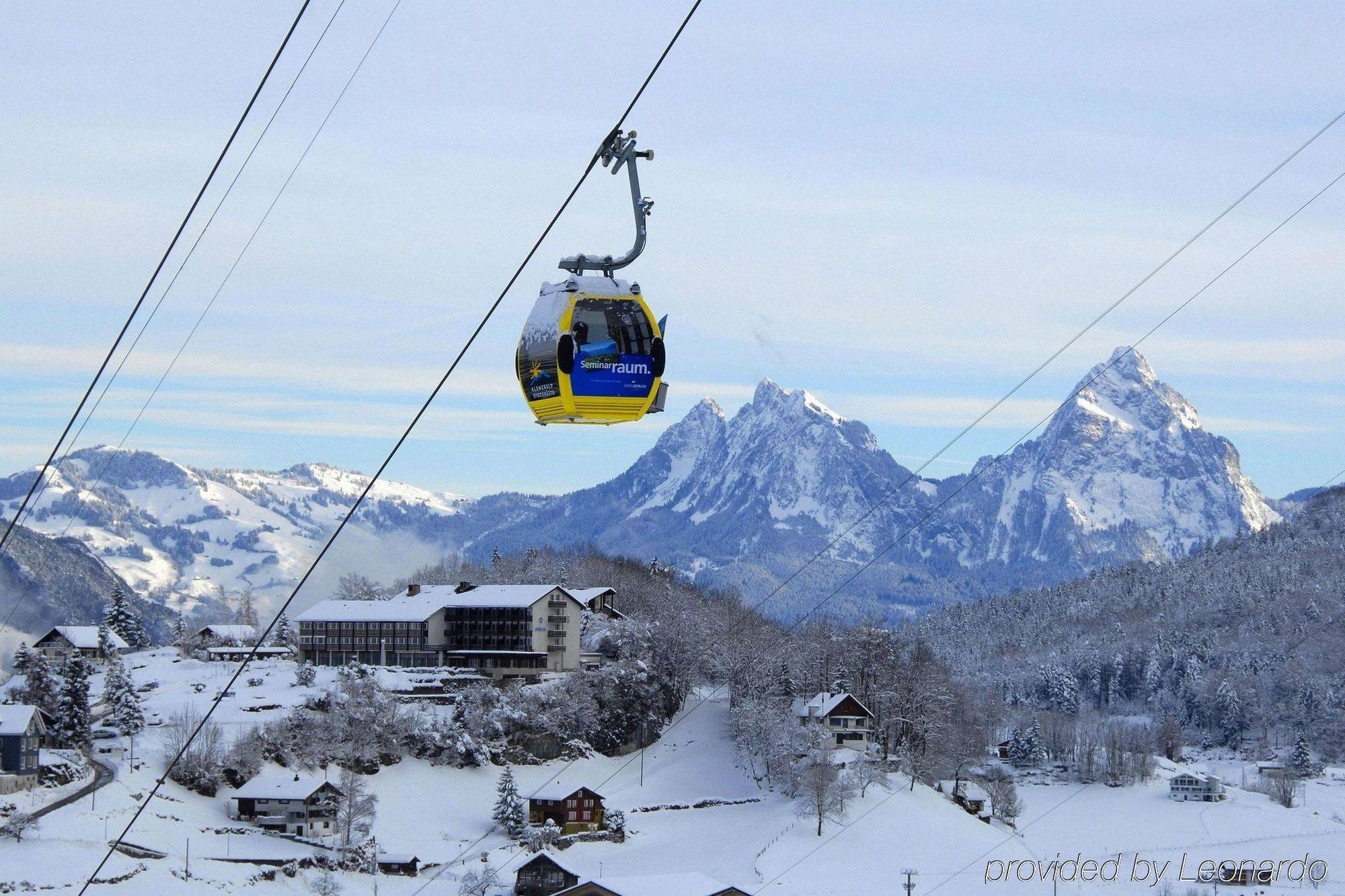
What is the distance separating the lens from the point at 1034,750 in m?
169

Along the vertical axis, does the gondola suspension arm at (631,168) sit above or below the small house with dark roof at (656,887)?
above

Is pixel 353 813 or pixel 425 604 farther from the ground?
pixel 425 604

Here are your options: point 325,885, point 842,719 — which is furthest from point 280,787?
point 842,719

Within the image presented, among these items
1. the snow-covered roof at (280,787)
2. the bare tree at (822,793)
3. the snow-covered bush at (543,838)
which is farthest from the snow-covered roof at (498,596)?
the snow-covered roof at (280,787)

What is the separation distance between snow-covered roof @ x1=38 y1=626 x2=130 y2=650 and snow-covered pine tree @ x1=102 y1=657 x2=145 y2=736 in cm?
3342

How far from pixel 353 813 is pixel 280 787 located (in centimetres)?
472

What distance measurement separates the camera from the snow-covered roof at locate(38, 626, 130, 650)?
5748 inches

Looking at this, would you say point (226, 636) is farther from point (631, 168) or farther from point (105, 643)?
point (631, 168)

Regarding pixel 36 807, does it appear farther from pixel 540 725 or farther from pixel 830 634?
pixel 830 634

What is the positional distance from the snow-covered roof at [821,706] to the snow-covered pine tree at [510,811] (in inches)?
1047

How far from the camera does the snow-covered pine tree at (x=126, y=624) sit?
152 m

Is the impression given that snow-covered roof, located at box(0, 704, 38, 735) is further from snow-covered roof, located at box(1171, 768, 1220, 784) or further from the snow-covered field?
snow-covered roof, located at box(1171, 768, 1220, 784)

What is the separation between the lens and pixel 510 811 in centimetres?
10306

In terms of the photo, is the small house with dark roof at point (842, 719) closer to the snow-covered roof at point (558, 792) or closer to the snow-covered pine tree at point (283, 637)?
the snow-covered roof at point (558, 792)
